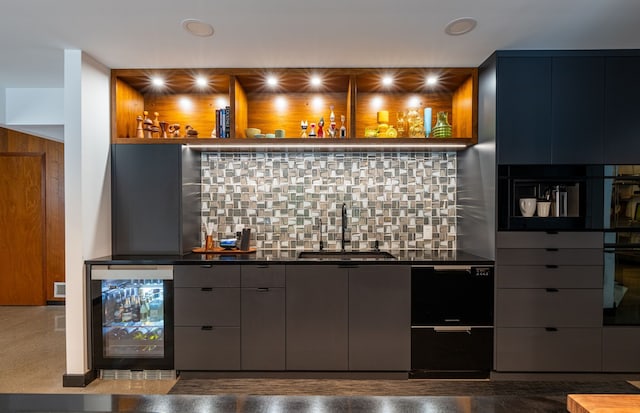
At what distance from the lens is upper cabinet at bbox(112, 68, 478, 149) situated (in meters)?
3.08

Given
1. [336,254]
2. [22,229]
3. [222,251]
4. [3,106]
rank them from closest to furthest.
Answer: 1. [222,251]
2. [336,254]
3. [3,106]
4. [22,229]

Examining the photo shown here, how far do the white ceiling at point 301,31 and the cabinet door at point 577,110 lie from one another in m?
0.16

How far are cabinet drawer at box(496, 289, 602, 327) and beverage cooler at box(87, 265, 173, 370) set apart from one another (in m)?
2.56

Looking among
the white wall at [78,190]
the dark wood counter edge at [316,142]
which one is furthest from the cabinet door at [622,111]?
the white wall at [78,190]

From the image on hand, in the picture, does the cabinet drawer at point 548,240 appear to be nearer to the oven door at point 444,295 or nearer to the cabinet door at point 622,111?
the oven door at point 444,295

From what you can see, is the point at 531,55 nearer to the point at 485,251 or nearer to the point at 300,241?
the point at 485,251

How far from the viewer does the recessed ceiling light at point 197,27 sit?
91.6 inches

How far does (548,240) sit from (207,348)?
270 cm

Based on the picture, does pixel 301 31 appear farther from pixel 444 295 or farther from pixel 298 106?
pixel 444 295

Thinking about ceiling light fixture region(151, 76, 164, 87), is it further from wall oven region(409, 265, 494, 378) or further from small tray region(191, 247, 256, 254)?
wall oven region(409, 265, 494, 378)

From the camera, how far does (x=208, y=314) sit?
2.84 m

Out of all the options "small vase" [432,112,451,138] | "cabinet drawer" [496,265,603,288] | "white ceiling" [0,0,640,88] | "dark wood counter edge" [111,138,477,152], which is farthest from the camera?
"small vase" [432,112,451,138]

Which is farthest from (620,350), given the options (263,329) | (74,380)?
(74,380)

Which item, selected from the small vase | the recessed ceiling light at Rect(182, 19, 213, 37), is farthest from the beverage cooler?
the small vase
